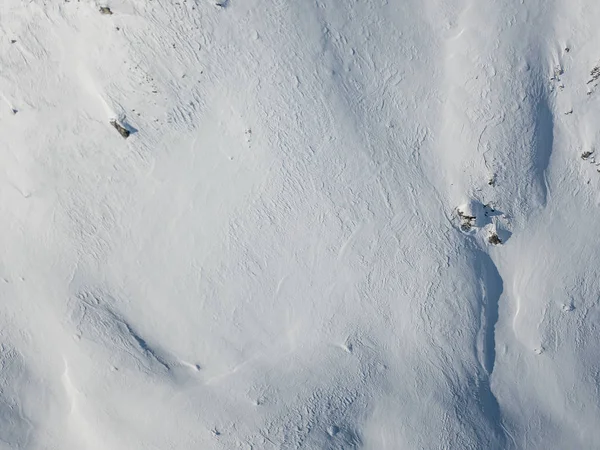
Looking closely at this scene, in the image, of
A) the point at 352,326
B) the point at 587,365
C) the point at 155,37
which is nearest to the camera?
the point at 155,37

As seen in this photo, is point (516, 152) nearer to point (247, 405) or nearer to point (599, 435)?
point (599, 435)

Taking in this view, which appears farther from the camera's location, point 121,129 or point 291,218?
point 291,218

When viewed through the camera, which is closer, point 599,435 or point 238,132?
Result: point 238,132

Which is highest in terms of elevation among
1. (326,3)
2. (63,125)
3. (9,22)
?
(326,3)

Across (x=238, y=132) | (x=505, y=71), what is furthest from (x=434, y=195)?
(x=238, y=132)

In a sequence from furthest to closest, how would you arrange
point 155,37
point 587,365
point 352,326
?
point 587,365 → point 352,326 → point 155,37

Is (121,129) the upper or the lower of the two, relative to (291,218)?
lower

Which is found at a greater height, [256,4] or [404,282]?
[256,4]
